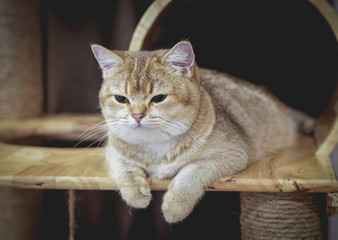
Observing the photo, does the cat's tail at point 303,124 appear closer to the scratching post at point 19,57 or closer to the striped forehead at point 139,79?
the striped forehead at point 139,79

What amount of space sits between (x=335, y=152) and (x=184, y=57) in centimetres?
119

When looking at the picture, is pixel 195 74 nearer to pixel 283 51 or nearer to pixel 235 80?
pixel 235 80

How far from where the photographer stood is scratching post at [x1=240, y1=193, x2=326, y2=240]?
126cm

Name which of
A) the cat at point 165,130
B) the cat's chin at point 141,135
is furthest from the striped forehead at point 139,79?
the cat's chin at point 141,135

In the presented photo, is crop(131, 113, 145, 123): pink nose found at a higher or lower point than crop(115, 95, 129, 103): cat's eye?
lower

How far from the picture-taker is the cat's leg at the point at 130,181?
1.17 m

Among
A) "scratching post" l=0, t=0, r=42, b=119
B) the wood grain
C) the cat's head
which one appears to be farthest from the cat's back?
"scratching post" l=0, t=0, r=42, b=119

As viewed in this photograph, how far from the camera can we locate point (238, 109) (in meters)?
1.69

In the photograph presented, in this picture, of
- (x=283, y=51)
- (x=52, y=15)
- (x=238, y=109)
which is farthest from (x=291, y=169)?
(x=52, y=15)

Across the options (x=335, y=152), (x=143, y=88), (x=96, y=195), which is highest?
(x=143, y=88)

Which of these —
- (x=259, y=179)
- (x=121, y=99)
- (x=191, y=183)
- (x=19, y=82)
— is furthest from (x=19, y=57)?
(x=259, y=179)

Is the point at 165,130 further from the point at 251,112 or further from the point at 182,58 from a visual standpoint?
the point at 251,112

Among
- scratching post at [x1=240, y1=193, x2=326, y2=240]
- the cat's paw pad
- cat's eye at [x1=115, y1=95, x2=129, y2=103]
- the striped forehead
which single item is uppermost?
the striped forehead

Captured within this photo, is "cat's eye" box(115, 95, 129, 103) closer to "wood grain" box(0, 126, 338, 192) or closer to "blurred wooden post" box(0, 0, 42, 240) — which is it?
"wood grain" box(0, 126, 338, 192)
